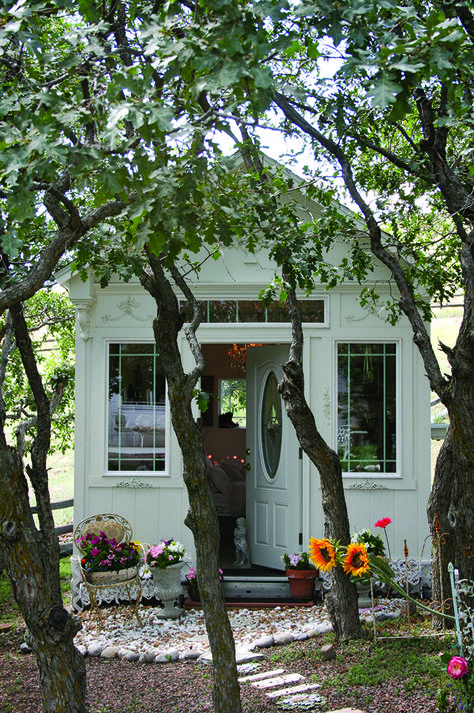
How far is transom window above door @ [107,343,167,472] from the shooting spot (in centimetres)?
Answer: 838

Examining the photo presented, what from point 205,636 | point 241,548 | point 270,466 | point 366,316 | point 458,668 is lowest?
point 205,636

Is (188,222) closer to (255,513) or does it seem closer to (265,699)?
(265,699)

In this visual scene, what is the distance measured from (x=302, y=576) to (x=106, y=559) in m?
2.06

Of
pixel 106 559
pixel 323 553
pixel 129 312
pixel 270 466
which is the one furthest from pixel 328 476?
pixel 129 312

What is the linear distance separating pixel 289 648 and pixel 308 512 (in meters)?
2.15

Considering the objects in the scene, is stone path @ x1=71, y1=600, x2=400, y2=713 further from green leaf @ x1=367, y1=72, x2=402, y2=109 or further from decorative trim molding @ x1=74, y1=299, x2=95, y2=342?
green leaf @ x1=367, y1=72, x2=402, y2=109

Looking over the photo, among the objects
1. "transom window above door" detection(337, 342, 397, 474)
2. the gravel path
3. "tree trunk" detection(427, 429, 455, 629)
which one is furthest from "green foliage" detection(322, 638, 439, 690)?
"transom window above door" detection(337, 342, 397, 474)

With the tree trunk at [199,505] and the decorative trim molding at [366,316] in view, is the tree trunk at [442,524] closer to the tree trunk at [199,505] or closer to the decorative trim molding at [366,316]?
the decorative trim molding at [366,316]

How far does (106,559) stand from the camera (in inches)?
293

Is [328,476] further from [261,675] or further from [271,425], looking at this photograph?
[271,425]

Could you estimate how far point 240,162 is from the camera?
822cm

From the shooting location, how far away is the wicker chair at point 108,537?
7.32m

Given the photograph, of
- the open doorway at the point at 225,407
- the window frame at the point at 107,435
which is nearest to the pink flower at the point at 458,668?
the window frame at the point at 107,435

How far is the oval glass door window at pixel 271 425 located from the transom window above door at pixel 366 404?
86 centimetres
